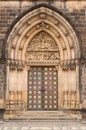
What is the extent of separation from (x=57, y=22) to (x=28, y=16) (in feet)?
4.51

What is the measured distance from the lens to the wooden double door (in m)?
13.4

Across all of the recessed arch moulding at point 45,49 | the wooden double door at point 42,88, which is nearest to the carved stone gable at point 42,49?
the recessed arch moulding at point 45,49

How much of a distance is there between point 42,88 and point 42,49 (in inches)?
74.0

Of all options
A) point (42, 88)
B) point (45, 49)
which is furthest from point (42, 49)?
point (42, 88)

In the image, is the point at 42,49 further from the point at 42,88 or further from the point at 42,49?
the point at 42,88

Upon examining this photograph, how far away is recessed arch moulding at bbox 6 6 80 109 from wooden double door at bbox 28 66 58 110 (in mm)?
302

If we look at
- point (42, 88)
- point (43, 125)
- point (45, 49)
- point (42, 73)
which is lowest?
point (43, 125)

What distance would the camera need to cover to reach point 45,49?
44.5 ft

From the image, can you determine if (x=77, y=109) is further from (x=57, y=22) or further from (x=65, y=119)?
(x=57, y=22)

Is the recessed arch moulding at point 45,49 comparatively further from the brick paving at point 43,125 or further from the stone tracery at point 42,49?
the brick paving at point 43,125

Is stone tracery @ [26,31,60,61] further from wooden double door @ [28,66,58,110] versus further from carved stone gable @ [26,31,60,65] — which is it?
wooden double door @ [28,66,58,110]

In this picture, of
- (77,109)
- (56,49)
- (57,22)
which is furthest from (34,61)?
(77,109)

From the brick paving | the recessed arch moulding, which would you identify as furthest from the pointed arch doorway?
the brick paving

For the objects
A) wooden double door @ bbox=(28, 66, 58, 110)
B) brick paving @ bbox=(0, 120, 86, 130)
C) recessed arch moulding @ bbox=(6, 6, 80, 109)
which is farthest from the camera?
wooden double door @ bbox=(28, 66, 58, 110)
